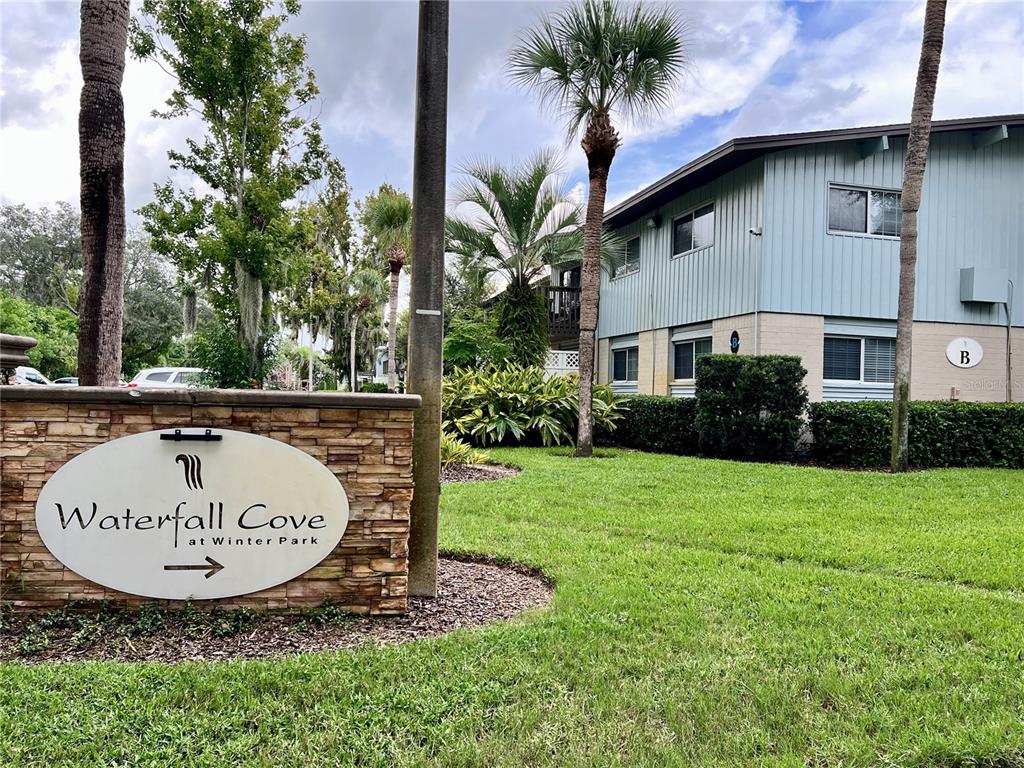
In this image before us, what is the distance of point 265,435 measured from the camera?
10.4 feet

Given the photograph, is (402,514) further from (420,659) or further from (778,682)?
(778,682)

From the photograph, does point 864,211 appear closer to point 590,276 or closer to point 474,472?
point 590,276

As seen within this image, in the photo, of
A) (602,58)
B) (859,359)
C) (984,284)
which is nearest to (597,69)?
(602,58)

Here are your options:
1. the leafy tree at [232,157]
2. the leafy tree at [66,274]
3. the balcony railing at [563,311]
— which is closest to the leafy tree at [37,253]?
the leafy tree at [66,274]

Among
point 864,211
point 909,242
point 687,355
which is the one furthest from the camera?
point 687,355

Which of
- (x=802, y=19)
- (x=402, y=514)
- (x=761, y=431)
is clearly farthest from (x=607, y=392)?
(x=402, y=514)

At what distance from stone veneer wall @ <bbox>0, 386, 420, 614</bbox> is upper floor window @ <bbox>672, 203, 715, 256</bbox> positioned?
39.5ft

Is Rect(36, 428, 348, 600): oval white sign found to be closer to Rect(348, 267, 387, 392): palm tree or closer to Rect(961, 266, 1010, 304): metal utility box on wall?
Rect(961, 266, 1010, 304): metal utility box on wall

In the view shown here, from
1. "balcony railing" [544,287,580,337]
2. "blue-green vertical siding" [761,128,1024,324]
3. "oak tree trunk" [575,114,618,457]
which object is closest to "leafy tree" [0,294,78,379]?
"balcony railing" [544,287,580,337]

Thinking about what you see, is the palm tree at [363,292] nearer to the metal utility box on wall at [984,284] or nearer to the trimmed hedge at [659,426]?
the trimmed hedge at [659,426]

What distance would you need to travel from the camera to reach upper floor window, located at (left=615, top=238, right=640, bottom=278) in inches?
668

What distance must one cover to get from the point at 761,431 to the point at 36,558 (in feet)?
32.0

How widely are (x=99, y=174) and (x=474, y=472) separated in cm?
595

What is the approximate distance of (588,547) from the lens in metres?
4.83
